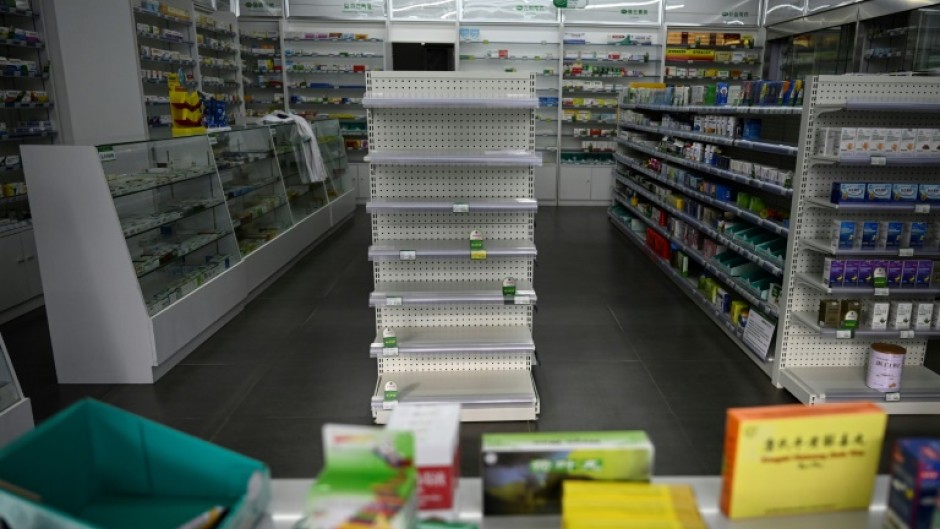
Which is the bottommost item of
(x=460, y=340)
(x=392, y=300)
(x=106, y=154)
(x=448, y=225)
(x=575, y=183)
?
(x=460, y=340)

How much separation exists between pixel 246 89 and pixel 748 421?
42.6 ft

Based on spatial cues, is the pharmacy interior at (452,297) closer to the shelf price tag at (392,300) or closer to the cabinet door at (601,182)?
the shelf price tag at (392,300)

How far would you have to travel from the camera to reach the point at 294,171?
28.8 ft

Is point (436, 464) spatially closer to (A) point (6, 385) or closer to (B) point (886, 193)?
(A) point (6, 385)

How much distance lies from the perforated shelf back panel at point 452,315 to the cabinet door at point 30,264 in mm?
3924

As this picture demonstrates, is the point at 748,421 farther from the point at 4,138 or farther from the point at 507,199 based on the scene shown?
the point at 4,138

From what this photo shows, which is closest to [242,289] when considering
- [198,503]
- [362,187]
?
[198,503]

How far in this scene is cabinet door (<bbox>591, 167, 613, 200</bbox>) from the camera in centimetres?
1300

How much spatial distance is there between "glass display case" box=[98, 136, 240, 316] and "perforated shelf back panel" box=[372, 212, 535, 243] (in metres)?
1.81

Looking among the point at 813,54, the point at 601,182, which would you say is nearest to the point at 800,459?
the point at 813,54

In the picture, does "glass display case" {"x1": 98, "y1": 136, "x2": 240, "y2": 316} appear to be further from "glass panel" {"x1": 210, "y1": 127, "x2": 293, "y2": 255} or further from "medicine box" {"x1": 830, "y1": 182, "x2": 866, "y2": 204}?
"medicine box" {"x1": 830, "y1": 182, "x2": 866, "y2": 204}

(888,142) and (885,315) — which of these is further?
(885,315)

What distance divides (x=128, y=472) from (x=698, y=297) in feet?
18.9

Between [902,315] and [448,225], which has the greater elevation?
[448,225]
